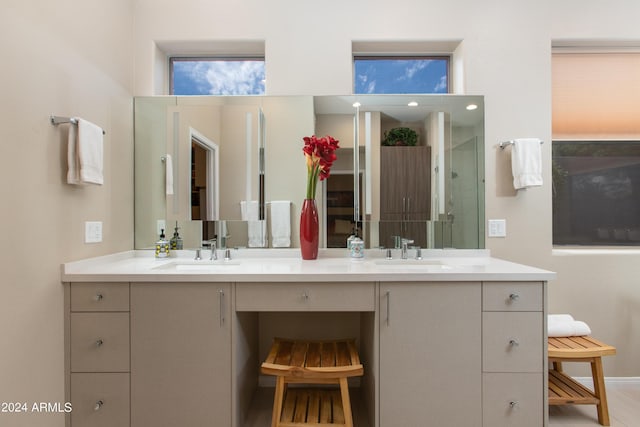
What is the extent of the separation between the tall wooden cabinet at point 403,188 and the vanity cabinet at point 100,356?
1.45 m

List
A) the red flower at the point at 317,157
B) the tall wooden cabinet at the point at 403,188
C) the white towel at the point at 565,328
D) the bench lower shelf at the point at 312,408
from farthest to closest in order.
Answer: the tall wooden cabinet at the point at 403,188
the red flower at the point at 317,157
the white towel at the point at 565,328
the bench lower shelf at the point at 312,408

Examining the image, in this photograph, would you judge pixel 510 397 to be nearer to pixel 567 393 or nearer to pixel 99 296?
pixel 567 393

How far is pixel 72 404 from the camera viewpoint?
1.47 metres

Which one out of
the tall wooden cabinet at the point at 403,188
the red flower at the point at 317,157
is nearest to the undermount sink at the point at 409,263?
the tall wooden cabinet at the point at 403,188

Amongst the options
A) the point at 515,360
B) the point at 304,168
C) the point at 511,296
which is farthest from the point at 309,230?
the point at 515,360

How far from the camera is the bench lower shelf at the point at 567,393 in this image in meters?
1.67

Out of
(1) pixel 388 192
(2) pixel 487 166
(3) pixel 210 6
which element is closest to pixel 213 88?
(3) pixel 210 6

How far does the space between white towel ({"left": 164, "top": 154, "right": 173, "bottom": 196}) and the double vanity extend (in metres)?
0.71

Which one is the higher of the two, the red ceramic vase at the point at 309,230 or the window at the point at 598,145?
the window at the point at 598,145

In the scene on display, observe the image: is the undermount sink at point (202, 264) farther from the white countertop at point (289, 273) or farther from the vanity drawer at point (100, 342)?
the vanity drawer at point (100, 342)

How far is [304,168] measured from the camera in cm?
205

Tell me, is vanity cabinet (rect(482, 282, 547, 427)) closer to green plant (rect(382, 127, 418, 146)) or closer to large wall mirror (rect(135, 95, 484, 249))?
large wall mirror (rect(135, 95, 484, 249))

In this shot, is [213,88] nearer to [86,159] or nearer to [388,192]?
[86,159]

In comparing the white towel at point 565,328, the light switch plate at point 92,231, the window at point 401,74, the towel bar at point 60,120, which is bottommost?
the white towel at point 565,328
